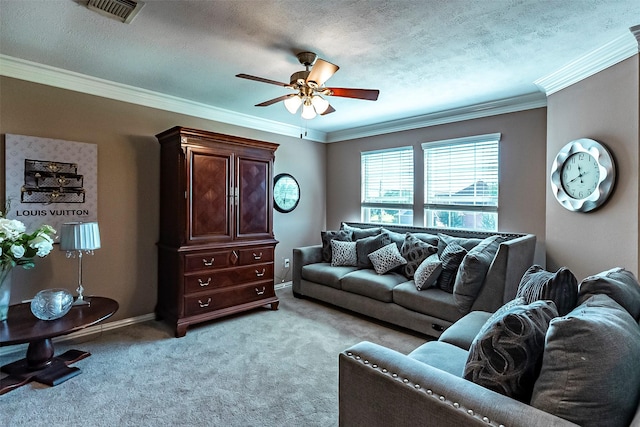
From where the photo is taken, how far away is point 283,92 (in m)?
3.54

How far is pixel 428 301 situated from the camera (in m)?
3.10

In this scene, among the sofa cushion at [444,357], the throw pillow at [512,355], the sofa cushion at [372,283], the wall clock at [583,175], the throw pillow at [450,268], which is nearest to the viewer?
the throw pillow at [512,355]

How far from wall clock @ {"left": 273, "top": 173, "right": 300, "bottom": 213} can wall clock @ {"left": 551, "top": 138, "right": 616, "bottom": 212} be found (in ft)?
11.0

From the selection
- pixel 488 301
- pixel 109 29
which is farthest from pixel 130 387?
pixel 488 301

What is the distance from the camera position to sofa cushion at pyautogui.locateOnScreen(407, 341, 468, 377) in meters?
1.63

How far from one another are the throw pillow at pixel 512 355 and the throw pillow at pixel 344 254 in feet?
10.2

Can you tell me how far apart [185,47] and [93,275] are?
7.89 feet

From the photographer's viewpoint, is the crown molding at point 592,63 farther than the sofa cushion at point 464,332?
Yes

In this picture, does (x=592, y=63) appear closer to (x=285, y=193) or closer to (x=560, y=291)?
(x=560, y=291)

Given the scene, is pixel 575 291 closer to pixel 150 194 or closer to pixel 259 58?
pixel 259 58

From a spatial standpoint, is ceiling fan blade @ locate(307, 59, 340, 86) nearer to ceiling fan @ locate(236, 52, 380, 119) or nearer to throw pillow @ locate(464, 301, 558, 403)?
ceiling fan @ locate(236, 52, 380, 119)

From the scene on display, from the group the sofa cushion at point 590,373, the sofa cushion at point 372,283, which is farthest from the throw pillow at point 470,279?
the sofa cushion at point 590,373

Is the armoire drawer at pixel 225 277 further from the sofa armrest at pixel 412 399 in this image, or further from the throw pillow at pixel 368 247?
the sofa armrest at pixel 412 399

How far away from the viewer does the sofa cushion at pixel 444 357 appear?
1631 mm
